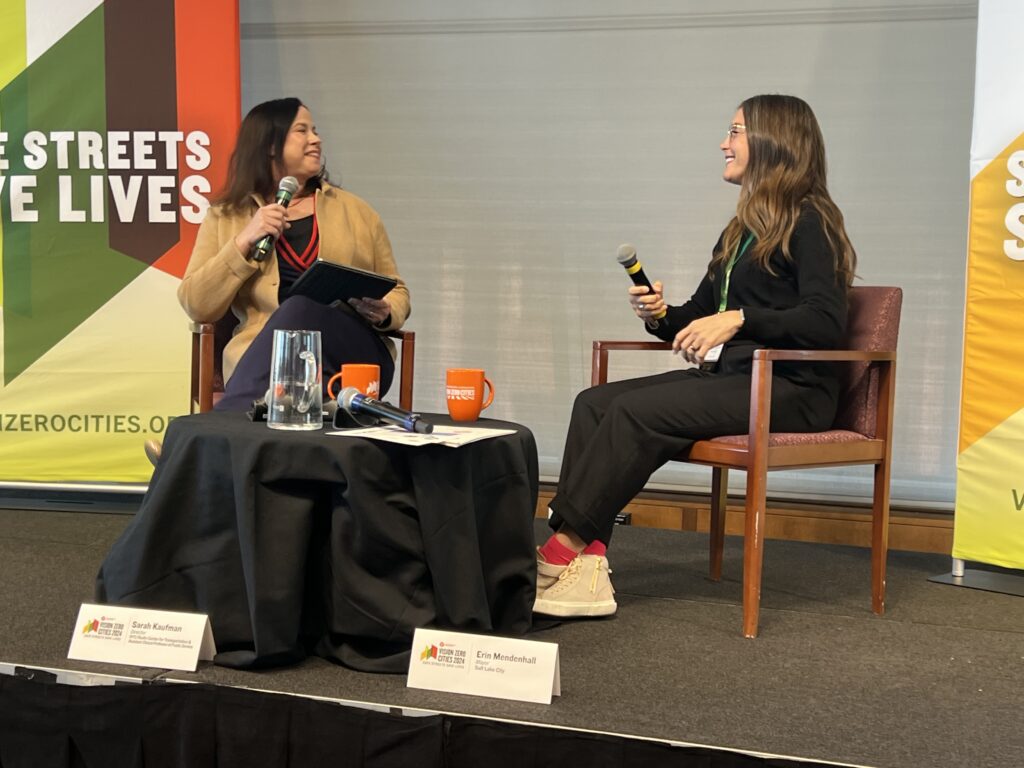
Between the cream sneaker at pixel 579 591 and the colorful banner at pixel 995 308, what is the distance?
1103 mm

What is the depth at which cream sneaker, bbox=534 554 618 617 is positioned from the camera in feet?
7.51

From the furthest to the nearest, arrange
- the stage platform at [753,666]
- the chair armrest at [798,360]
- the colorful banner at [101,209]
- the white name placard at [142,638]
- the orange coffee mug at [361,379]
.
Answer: the colorful banner at [101,209] → the chair armrest at [798,360] → the orange coffee mug at [361,379] → the white name placard at [142,638] → the stage platform at [753,666]

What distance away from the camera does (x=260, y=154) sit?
2945 mm

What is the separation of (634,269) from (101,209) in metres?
1.88

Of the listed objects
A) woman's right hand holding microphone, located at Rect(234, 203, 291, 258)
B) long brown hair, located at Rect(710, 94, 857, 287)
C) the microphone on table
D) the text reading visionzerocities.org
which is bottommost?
the text reading visionzerocities.org

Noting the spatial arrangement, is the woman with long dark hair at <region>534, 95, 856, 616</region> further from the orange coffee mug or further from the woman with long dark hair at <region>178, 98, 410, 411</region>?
the woman with long dark hair at <region>178, 98, 410, 411</region>

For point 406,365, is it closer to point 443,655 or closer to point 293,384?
point 293,384

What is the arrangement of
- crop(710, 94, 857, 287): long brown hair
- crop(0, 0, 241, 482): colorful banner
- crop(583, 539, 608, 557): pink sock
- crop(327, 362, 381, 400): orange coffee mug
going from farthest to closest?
crop(0, 0, 241, 482): colorful banner < crop(710, 94, 857, 287): long brown hair < crop(583, 539, 608, 557): pink sock < crop(327, 362, 381, 400): orange coffee mug

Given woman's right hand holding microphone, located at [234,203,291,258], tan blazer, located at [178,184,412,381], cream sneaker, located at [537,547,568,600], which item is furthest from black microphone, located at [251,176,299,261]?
cream sneaker, located at [537,547,568,600]

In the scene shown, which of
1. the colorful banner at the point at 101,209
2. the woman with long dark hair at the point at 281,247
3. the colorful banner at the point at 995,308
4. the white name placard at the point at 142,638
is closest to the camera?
the white name placard at the point at 142,638

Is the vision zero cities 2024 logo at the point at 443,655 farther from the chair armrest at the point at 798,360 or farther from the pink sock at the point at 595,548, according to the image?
the chair armrest at the point at 798,360

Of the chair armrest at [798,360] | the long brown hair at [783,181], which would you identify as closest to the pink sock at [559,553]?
the chair armrest at [798,360]

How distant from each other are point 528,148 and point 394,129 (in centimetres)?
A: 47

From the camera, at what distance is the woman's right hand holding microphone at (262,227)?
2639 millimetres
